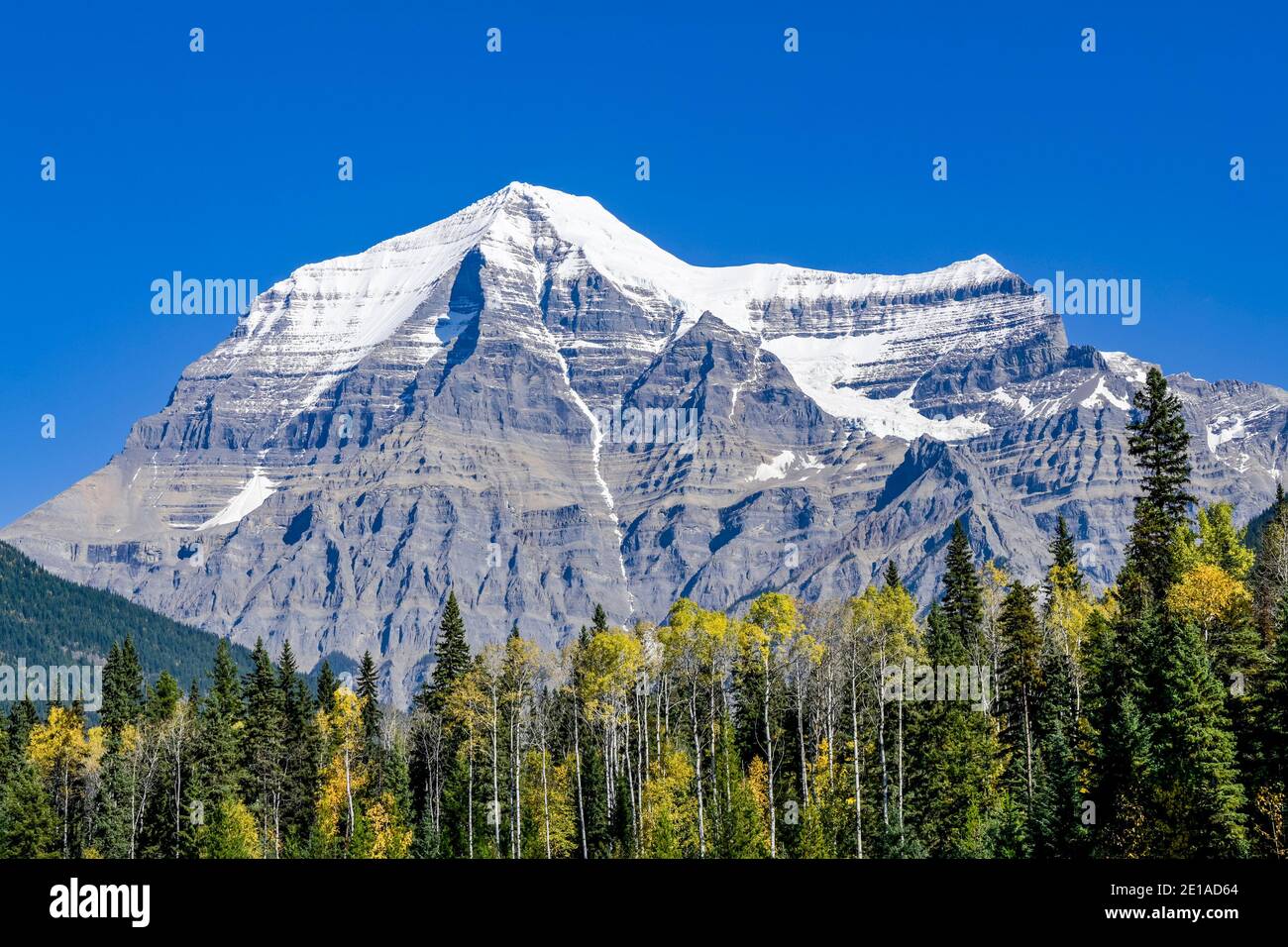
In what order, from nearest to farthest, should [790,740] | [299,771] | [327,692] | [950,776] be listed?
[950,776] → [790,740] → [299,771] → [327,692]

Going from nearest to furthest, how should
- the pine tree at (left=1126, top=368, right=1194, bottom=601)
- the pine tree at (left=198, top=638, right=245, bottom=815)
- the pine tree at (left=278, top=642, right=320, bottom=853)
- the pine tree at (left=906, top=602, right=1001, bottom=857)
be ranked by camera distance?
1. the pine tree at (left=1126, top=368, right=1194, bottom=601)
2. the pine tree at (left=906, top=602, right=1001, bottom=857)
3. the pine tree at (left=198, top=638, right=245, bottom=815)
4. the pine tree at (left=278, top=642, right=320, bottom=853)

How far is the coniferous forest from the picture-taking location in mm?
62312

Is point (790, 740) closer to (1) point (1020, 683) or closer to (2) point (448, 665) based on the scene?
(1) point (1020, 683)

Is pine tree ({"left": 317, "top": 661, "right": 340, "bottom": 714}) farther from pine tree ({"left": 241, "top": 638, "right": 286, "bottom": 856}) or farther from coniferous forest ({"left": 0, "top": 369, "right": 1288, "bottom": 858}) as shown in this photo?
pine tree ({"left": 241, "top": 638, "right": 286, "bottom": 856})

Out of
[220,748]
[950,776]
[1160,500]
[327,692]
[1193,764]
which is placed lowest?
[950,776]

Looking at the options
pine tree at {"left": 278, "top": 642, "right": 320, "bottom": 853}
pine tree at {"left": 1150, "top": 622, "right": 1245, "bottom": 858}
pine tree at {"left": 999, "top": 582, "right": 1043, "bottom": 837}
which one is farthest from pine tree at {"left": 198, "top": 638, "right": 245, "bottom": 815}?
pine tree at {"left": 1150, "top": 622, "right": 1245, "bottom": 858}

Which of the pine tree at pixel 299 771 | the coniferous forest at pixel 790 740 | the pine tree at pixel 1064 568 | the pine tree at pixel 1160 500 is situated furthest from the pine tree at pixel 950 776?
the pine tree at pixel 299 771

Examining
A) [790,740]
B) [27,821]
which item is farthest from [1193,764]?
[27,821]

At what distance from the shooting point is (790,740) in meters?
96.8

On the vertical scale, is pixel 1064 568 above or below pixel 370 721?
above
